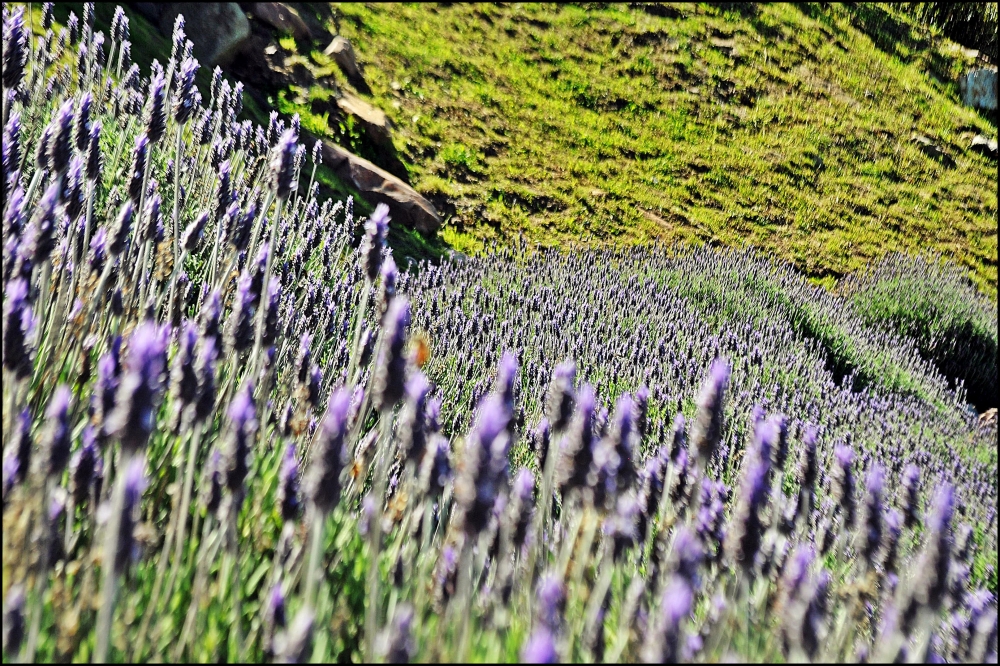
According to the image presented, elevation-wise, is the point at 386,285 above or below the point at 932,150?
above

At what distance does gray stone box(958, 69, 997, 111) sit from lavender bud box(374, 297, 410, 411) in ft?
60.5

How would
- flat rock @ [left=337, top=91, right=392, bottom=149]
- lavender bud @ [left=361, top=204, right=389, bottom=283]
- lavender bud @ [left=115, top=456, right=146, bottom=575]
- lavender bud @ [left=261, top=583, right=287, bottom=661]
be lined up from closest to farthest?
lavender bud @ [left=115, top=456, right=146, bottom=575] < lavender bud @ [left=261, top=583, right=287, bottom=661] < lavender bud @ [left=361, top=204, right=389, bottom=283] < flat rock @ [left=337, top=91, right=392, bottom=149]

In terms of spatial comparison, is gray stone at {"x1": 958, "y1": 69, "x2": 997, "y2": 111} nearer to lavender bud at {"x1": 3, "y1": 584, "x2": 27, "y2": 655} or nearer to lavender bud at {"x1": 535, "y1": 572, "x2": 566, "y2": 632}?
lavender bud at {"x1": 535, "y1": 572, "x2": 566, "y2": 632}

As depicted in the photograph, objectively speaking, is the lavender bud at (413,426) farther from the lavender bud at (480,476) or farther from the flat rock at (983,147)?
the flat rock at (983,147)

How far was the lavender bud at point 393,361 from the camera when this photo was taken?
4.15ft

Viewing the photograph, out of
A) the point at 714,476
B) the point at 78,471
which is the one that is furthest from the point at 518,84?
the point at 78,471

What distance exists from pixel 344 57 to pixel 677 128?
6.12 meters

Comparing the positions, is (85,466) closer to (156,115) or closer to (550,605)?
(550,605)

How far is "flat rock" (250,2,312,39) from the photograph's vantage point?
870 centimetres

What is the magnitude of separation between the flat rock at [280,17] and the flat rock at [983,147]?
1305 cm

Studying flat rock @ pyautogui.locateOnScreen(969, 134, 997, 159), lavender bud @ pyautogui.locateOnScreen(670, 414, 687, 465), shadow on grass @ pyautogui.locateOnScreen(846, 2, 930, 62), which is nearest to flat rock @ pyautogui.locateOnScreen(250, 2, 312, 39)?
lavender bud @ pyautogui.locateOnScreen(670, 414, 687, 465)

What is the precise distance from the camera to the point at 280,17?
8797 mm

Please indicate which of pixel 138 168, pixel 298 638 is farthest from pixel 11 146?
pixel 298 638

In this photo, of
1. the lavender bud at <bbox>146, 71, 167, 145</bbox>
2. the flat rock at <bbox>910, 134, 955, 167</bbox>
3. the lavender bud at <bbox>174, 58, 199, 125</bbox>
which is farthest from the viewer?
the flat rock at <bbox>910, 134, 955, 167</bbox>
